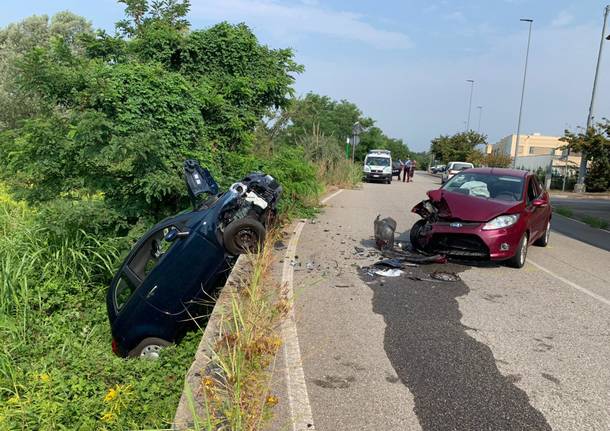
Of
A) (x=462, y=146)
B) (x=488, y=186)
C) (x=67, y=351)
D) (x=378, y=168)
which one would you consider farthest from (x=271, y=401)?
(x=462, y=146)

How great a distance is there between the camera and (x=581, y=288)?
6.73 m

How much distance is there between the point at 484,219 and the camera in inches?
283

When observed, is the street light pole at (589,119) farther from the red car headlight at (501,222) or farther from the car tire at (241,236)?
the car tire at (241,236)

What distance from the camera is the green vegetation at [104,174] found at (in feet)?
13.5

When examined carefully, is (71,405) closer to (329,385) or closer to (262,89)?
(329,385)

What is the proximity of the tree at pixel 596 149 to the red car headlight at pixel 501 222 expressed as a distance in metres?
26.7

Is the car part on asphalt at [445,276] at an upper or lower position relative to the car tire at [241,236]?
lower

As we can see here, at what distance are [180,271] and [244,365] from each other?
174cm

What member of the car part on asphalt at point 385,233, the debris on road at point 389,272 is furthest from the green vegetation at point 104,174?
the debris on road at point 389,272

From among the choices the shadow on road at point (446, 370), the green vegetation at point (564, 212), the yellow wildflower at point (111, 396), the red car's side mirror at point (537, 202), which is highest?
the red car's side mirror at point (537, 202)

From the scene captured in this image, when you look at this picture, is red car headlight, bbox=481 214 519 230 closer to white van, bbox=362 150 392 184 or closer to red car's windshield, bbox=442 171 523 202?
red car's windshield, bbox=442 171 523 202

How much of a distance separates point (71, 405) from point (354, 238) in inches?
266

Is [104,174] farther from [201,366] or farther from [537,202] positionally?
[537,202]

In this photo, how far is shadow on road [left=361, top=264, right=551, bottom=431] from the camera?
3.24 meters
